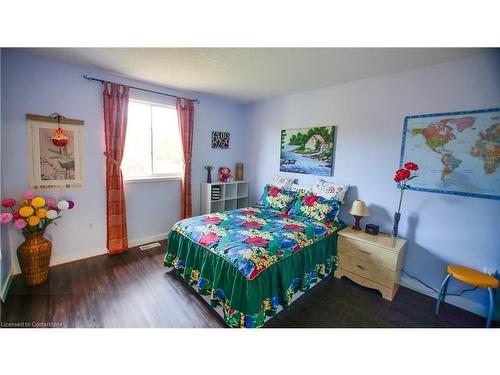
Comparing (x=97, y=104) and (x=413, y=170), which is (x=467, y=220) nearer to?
(x=413, y=170)

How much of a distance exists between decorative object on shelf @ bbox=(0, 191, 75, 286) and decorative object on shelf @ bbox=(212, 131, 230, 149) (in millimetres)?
2426

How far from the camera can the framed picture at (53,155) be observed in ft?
7.48

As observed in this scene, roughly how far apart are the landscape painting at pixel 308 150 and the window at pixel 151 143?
5.75 ft

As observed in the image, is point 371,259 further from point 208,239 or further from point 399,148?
point 208,239

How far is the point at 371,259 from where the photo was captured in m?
2.20

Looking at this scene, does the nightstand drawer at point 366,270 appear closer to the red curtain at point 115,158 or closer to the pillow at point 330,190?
the pillow at point 330,190

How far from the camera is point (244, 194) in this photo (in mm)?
4184

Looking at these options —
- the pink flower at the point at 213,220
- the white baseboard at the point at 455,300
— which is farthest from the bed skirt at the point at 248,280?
the white baseboard at the point at 455,300

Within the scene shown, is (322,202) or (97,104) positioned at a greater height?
(97,104)

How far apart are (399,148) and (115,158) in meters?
3.50

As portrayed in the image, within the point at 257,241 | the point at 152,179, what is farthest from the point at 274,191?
the point at 152,179

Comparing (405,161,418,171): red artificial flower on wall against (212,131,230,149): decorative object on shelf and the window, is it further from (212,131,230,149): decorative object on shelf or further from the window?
the window
